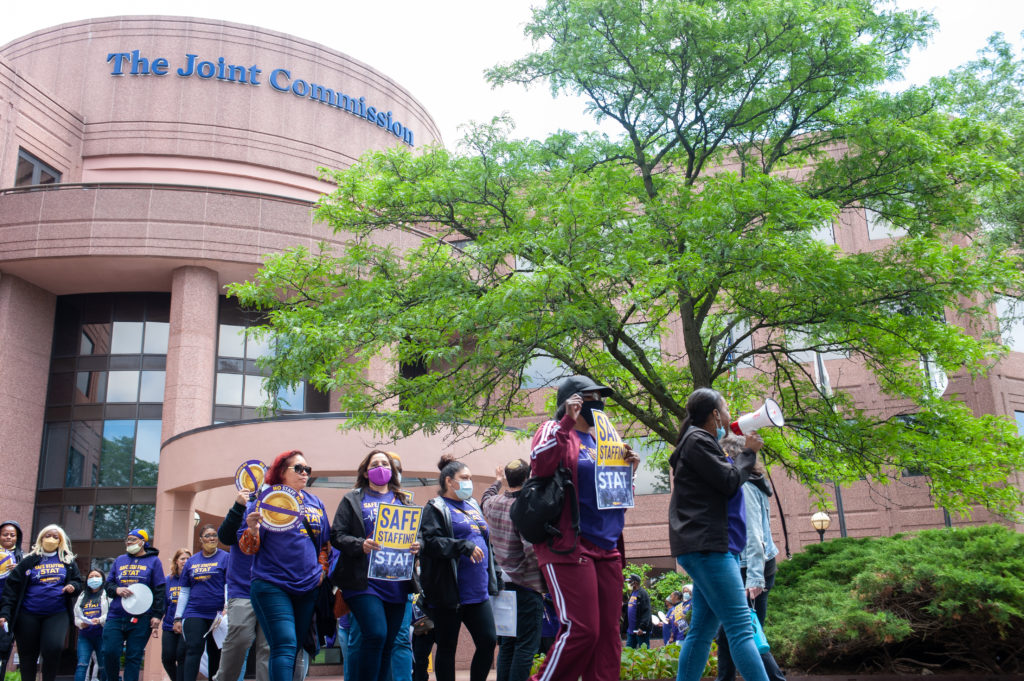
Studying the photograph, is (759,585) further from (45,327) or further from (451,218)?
(45,327)

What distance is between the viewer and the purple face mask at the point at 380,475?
6.42m

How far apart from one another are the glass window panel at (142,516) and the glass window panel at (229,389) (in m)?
3.81

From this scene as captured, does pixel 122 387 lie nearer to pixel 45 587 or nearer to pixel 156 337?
pixel 156 337

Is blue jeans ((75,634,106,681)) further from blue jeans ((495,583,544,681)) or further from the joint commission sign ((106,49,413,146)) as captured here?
the joint commission sign ((106,49,413,146))

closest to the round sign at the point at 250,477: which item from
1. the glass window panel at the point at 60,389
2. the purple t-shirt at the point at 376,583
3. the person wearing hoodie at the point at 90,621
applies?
the purple t-shirt at the point at 376,583

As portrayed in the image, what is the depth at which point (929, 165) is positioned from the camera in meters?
12.0

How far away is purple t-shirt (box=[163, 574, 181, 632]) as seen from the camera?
1051 cm

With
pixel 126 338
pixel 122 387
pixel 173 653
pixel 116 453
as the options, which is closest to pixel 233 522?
pixel 173 653

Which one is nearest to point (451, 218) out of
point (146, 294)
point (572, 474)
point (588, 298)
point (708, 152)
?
point (588, 298)

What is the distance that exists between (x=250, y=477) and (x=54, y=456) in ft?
79.6

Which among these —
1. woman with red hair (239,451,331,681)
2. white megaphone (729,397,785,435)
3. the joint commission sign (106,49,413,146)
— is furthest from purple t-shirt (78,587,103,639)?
the joint commission sign (106,49,413,146)

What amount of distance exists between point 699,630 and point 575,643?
3.45 feet

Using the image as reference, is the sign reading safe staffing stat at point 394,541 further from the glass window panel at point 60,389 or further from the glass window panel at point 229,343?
the glass window panel at point 60,389

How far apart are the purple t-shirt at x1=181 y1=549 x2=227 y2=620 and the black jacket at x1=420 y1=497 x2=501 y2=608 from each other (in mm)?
3347
